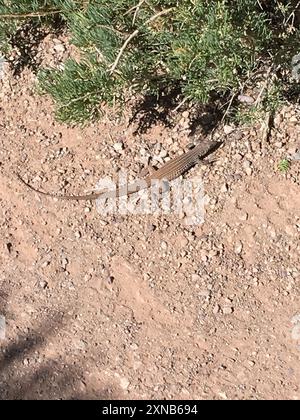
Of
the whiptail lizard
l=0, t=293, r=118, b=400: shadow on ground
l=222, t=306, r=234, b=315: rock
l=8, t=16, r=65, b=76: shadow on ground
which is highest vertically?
l=8, t=16, r=65, b=76: shadow on ground

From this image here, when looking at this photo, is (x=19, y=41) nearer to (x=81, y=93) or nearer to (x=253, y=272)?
(x=81, y=93)

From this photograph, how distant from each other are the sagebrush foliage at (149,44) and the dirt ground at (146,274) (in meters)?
0.84

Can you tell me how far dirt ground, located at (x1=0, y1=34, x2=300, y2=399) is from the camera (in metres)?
3.87

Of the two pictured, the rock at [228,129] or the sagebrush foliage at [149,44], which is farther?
the rock at [228,129]

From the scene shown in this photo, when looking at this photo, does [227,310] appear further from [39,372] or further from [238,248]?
[39,372]

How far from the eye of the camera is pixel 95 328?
406 centimetres

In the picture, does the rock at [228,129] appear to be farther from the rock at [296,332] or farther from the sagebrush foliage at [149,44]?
the rock at [296,332]

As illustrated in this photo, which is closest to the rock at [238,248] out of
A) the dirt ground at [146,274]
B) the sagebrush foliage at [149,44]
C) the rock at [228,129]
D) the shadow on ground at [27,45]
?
the dirt ground at [146,274]

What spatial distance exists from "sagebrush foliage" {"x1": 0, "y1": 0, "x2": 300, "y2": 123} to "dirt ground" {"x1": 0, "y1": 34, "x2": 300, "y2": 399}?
2.74 feet

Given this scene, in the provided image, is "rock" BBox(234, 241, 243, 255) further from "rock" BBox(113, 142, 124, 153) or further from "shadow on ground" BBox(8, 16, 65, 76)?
"shadow on ground" BBox(8, 16, 65, 76)

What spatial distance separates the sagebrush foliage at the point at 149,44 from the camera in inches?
129

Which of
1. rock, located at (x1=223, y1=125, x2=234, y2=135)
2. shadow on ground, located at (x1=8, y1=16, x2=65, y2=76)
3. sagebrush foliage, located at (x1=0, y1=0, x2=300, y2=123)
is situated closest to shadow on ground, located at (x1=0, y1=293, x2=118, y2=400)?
sagebrush foliage, located at (x1=0, y1=0, x2=300, y2=123)

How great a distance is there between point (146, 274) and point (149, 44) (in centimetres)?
151

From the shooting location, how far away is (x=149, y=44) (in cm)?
360
